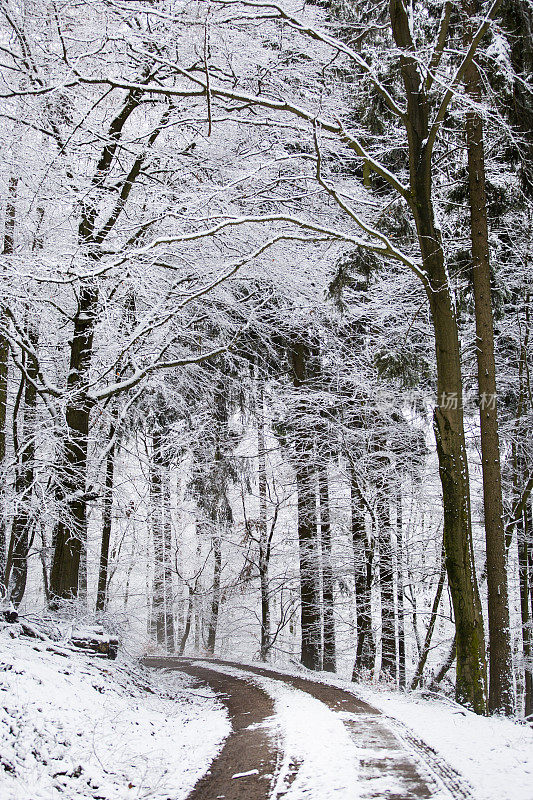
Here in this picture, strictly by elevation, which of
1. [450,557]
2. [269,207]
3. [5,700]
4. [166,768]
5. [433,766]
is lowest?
[166,768]

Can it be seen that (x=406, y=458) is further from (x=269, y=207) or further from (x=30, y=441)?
(x=30, y=441)

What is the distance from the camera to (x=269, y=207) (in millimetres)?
12062

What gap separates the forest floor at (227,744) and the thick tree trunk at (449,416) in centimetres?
69

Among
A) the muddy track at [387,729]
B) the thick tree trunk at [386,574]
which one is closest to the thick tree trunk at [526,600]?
the thick tree trunk at [386,574]

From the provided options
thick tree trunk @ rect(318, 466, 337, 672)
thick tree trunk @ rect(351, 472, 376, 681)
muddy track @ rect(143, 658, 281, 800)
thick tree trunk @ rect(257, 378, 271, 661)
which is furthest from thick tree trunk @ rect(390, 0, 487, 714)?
thick tree trunk @ rect(257, 378, 271, 661)

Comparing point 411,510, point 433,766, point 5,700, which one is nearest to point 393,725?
point 433,766

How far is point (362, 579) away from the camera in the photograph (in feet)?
49.1

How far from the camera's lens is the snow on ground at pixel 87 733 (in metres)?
4.70

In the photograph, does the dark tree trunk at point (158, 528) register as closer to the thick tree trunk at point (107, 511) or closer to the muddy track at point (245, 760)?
the thick tree trunk at point (107, 511)

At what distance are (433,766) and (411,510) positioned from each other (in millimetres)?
10347

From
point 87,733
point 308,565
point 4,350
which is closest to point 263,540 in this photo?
point 308,565

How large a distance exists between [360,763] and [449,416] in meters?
4.38

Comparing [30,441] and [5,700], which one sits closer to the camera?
[5,700]

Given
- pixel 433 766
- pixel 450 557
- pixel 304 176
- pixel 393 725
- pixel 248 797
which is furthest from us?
pixel 304 176
